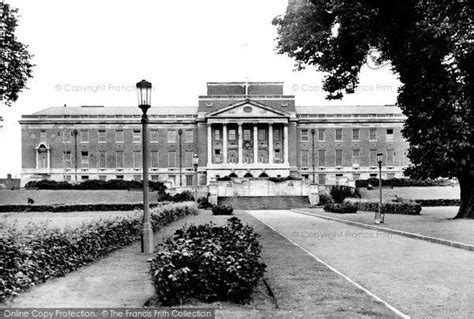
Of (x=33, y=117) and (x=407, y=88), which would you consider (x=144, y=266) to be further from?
(x=33, y=117)

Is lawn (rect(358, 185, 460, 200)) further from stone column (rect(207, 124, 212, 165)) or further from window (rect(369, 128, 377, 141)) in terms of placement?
stone column (rect(207, 124, 212, 165))

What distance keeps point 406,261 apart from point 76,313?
8.90m

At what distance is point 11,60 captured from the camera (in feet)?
97.1

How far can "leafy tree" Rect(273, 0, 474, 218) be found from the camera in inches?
918

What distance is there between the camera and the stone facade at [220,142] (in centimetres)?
8112

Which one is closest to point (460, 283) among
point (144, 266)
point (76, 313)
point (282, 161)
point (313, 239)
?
point (144, 266)

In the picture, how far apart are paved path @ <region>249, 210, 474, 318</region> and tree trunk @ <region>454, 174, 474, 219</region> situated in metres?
9.15

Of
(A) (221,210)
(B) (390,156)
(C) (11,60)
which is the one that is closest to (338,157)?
(B) (390,156)

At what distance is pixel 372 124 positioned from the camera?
84.8 meters

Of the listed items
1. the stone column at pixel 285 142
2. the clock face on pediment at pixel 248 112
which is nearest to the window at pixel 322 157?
the stone column at pixel 285 142

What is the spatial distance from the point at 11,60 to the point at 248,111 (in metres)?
52.8

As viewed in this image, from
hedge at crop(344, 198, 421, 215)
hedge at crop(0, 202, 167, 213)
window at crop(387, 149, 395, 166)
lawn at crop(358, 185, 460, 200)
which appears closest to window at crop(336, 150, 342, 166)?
window at crop(387, 149, 395, 166)

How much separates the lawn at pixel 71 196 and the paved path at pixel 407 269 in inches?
1594

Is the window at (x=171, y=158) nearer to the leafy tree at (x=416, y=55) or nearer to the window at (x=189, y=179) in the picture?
the window at (x=189, y=179)
